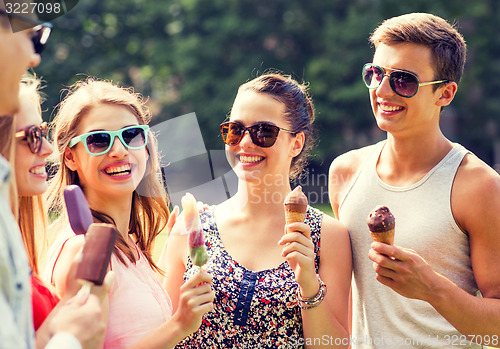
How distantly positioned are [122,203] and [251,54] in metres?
21.5

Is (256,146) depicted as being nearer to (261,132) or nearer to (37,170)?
(261,132)

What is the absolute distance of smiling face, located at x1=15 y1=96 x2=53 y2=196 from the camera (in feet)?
8.18

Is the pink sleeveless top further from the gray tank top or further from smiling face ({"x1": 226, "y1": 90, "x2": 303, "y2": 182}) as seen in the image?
the gray tank top

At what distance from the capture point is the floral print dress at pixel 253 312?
304 cm

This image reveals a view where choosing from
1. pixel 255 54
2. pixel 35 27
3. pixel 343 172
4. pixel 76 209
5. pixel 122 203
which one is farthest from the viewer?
pixel 255 54

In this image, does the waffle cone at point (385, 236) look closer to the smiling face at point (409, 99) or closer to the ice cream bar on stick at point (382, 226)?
the ice cream bar on stick at point (382, 226)

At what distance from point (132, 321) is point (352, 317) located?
1485mm

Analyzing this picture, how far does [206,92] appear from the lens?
2389 cm

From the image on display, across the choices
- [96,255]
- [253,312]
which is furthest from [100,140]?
[253,312]

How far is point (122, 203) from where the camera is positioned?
10.4 ft

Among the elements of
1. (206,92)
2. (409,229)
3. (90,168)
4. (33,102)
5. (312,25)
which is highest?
(312,25)

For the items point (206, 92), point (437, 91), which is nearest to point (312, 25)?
point (206, 92)

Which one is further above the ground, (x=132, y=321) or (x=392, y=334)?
(x=132, y=321)

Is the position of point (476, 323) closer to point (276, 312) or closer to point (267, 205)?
point (276, 312)
